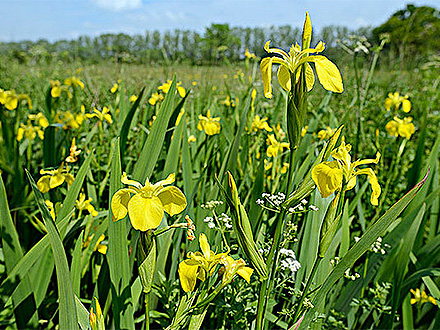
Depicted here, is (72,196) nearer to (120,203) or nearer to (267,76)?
(120,203)

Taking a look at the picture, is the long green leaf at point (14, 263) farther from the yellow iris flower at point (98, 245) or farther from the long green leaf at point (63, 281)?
the long green leaf at point (63, 281)

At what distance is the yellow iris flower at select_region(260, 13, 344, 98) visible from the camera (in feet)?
2.05

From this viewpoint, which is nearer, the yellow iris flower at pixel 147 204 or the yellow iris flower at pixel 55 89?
the yellow iris flower at pixel 147 204

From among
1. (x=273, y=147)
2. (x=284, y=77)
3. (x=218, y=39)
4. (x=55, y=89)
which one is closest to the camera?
(x=284, y=77)

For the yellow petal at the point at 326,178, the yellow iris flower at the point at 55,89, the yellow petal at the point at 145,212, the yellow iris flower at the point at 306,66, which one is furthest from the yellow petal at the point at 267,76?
the yellow iris flower at the point at 55,89

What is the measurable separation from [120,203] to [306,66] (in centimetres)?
46

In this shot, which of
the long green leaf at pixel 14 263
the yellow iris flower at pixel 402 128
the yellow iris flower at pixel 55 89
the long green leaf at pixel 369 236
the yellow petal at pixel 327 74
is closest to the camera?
the yellow petal at pixel 327 74

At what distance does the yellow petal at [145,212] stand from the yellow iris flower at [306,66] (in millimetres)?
294

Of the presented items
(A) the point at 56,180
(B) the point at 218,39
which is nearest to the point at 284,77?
(A) the point at 56,180

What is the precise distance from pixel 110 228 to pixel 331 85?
26.2 inches

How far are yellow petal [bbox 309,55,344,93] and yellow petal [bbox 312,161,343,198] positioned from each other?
147 millimetres

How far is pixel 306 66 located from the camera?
2.27 feet

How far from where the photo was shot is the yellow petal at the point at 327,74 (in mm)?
618

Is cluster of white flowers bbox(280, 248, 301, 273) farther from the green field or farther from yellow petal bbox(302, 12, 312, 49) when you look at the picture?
yellow petal bbox(302, 12, 312, 49)
